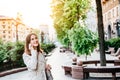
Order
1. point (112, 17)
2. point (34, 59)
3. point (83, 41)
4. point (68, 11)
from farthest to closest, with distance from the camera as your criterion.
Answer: point (112, 17)
point (68, 11)
point (83, 41)
point (34, 59)

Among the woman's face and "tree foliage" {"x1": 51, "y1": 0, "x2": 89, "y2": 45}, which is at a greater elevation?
"tree foliage" {"x1": 51, "y1": 0, "x2": 89, "y2": 45}

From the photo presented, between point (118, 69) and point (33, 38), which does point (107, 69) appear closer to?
point (118, 69)

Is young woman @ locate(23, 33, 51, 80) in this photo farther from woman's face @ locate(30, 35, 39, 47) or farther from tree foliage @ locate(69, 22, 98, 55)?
tree foliage @ locate(69, 22, 98, 55)

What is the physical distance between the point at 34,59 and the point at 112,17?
5883 cm

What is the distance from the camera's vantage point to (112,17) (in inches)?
2552

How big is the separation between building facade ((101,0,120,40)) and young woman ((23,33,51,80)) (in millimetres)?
48808

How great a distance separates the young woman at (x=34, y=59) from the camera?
271 inches

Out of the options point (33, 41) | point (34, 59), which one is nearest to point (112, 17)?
point (33, 41)

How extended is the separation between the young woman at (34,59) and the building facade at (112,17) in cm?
4881

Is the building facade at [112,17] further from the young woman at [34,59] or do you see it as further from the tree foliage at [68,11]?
the young woman at [34,59]

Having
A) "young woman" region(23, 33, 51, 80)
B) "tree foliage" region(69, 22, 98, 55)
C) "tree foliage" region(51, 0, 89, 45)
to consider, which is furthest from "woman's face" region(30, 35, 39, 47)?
"tree foliage" region(51, 0, 89, 45)

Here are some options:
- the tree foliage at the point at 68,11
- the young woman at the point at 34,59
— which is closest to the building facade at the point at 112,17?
the tree foliage at the point at 68,11

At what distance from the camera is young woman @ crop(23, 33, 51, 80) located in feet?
22.6

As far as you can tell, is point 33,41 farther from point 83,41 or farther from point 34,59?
point 83,41
